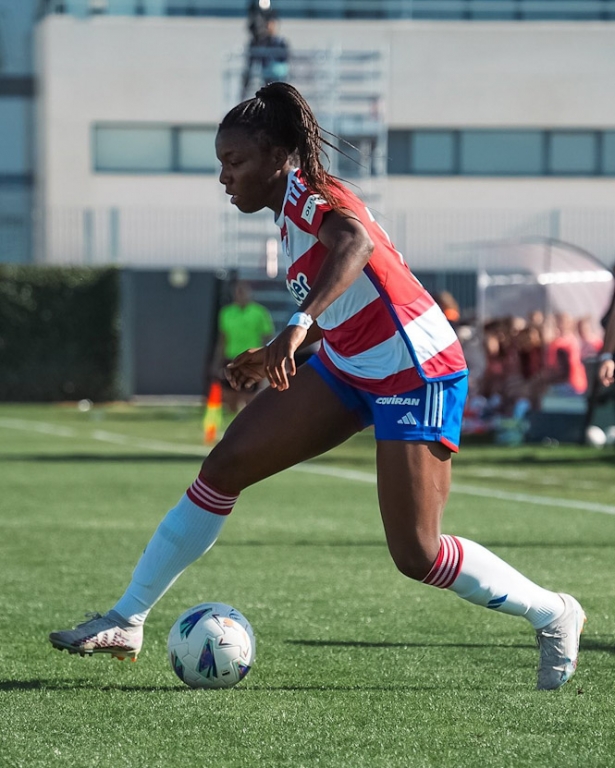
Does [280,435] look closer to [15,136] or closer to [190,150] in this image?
[190,150]

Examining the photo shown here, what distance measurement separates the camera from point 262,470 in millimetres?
4910

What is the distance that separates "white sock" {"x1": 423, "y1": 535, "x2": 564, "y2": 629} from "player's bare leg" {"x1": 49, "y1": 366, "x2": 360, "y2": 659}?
22.0 inches

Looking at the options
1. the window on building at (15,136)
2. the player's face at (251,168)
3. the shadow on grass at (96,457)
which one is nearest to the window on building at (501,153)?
the window on building at (15,136)

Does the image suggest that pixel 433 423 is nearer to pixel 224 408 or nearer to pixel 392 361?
pixel 392 361

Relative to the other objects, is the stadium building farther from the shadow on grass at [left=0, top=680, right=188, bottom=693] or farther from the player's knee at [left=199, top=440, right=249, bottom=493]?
the shadow on grass at [left=0, top=680, right=188, bottom=693]

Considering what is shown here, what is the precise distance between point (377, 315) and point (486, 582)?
0.95 m

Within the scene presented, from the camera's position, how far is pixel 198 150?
32531 mm

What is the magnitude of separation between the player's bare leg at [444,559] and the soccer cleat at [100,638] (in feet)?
3.26

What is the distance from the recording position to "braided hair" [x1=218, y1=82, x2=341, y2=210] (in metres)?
4.70

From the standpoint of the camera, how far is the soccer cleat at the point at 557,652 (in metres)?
4.73

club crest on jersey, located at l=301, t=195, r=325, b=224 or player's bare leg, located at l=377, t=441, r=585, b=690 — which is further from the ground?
club crest on jersey, located at l=301, t=195, r=325, b=224

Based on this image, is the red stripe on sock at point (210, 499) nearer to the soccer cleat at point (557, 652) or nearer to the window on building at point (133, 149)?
the soccer cleat at point (557, 652)

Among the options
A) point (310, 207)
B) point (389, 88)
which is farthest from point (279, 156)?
point (389, 88)

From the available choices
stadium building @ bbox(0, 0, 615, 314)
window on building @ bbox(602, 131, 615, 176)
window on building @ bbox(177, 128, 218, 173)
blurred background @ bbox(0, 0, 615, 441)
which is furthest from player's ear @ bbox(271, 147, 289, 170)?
window on building @ bbox(602, 131, 615, 176)
